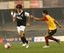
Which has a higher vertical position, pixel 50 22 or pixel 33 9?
pixel 50 22

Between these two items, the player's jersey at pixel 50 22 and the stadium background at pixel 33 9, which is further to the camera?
the stadium background at pixel 33 9

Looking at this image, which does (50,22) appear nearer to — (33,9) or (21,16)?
(21,16)

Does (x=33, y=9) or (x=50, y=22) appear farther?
(x=33, y=9)

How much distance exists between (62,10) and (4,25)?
8.01 meters

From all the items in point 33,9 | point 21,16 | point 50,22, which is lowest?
point 33,9

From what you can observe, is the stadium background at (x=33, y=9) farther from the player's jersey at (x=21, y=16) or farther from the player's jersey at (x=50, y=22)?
the player's jersey at (x=21, y=16)

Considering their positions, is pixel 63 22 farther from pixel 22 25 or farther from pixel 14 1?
pixel 22 25

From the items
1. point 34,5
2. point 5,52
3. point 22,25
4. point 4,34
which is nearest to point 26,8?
point 34,5

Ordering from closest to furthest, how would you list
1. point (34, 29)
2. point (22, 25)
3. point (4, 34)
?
point (22, 25) < point (4, 34) < point (34, 29)

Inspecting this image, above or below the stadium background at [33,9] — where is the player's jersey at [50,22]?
above

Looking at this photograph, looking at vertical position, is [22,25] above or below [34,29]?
above

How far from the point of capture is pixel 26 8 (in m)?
38.4

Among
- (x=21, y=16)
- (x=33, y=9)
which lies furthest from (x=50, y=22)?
(x=33, y=9)

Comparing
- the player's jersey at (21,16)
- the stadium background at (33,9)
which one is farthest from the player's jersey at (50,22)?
the stadium background at (33,9)
